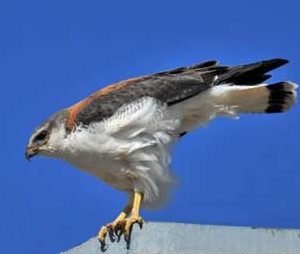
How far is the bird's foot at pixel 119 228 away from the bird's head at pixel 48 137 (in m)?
0.68

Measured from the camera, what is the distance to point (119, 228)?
530 cm

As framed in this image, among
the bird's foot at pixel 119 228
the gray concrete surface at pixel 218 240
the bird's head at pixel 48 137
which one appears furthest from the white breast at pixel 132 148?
the gray concrete surface at pixel 218 240

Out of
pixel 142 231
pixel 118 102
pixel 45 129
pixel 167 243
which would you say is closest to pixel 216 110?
pixel 118 102

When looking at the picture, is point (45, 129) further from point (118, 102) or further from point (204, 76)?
point (204, 76)

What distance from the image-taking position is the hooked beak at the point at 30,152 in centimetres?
580

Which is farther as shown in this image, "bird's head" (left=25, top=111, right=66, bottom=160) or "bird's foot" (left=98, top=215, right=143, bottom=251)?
"bird's head" (left=25, top=111, right=66, bottom=160)

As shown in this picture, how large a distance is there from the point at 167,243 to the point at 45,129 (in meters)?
1.99

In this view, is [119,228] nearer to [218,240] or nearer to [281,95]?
[218,240]

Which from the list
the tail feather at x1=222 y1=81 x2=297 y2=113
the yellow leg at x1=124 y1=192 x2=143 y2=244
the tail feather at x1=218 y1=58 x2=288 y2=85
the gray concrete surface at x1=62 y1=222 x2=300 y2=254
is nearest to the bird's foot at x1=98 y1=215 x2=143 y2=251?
the yellow leg at x1=124 y1=192 x2=143 y2=244

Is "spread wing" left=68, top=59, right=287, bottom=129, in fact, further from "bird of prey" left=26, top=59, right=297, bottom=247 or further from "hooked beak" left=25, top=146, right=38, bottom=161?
"hooked beak" left=25, top=146, right=38, bottom=161

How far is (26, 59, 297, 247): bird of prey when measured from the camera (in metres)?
5.50

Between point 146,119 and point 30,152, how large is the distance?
873 mm

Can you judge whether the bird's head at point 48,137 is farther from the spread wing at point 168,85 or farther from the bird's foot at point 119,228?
the bird's foot at point 119,228

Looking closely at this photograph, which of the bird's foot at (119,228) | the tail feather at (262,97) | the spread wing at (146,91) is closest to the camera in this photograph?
the bird's foot at (119,228)
